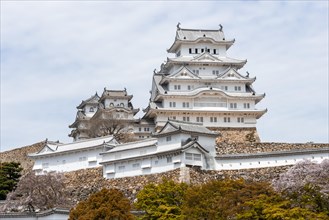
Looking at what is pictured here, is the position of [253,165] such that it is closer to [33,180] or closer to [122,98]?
[33,180]

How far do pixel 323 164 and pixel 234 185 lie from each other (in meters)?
6.81

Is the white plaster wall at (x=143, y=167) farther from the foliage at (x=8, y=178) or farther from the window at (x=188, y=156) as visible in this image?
the foliage at (x=8, y=178)

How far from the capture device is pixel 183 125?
45094mm

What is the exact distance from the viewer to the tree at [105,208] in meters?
32.6

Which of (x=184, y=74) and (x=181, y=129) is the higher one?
(x=184, y=74)

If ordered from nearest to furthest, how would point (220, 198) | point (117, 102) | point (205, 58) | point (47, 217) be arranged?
1. point (220, 198)
2. point (47, 217)
3. point (205, 58)
4. point (117, 102)

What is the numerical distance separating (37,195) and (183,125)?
10.9 meters

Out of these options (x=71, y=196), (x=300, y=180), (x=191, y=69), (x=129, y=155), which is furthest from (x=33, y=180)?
(x=191, y=69)

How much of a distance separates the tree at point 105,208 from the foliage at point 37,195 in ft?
30.3

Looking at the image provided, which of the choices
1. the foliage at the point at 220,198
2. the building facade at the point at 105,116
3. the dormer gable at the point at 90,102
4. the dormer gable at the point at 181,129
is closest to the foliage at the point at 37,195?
the dormer gable at the point at 181,129

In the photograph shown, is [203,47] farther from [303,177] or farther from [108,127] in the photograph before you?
[303,177]

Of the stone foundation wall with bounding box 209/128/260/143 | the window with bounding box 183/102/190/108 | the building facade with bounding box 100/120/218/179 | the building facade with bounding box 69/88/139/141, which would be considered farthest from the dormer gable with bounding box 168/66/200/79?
the building facade with bounding box 100/120/218/179

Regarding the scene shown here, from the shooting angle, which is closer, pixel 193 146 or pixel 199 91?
pixel 193 146

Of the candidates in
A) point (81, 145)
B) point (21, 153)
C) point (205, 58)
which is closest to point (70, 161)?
point (81, 145)
